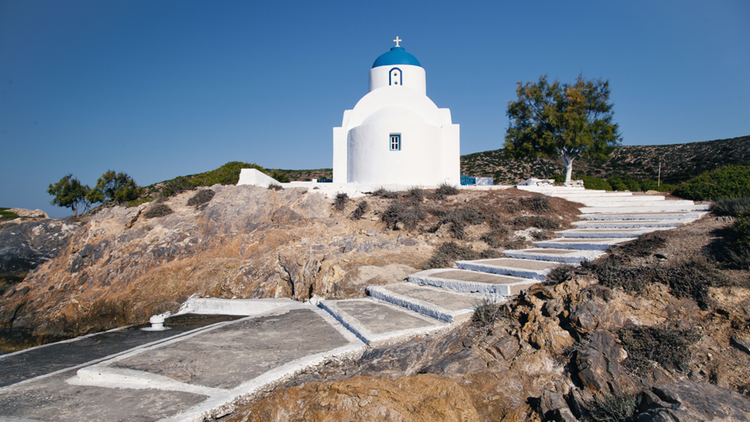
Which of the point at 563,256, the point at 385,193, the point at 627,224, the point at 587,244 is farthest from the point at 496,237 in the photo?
the point at 385,193

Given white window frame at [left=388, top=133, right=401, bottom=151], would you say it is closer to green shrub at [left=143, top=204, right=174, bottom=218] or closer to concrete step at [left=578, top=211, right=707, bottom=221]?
concrete step at [left=578, top=211, right=707, bottom=221]

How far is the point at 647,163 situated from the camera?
45.8 m

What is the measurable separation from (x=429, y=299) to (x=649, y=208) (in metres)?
9.55

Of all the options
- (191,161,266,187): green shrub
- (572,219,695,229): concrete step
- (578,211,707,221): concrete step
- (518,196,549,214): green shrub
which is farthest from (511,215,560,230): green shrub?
(191,161,266,187): green shrub

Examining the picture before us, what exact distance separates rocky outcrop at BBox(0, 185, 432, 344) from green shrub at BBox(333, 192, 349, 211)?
0.94 ft

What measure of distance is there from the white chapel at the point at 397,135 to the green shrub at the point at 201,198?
231 inches

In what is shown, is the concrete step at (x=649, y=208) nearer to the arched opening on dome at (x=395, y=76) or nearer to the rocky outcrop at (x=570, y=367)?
the rocky outcrop at (x=570, y=367)

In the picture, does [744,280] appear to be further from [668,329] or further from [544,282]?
[544,282]

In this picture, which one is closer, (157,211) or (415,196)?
(157,211)

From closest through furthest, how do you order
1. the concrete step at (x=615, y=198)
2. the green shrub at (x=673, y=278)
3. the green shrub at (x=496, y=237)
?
the green shrub at (x=673, y=278), the green shrub at (x=496, y=237), the concrete step at (x=615, y=198)

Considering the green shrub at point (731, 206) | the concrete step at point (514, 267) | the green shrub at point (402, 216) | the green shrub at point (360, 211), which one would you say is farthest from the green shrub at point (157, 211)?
the green shrub at point (731, 206)

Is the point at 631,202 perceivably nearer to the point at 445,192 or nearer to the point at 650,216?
the point at 650,216

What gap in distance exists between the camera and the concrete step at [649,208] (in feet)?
33.7

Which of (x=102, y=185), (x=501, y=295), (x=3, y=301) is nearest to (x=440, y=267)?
(x=501, y=295)
